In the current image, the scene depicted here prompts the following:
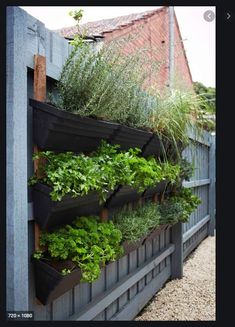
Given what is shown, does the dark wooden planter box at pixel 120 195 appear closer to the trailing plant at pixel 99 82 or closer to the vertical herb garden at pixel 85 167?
the vertical herb garden at pixel 85 167

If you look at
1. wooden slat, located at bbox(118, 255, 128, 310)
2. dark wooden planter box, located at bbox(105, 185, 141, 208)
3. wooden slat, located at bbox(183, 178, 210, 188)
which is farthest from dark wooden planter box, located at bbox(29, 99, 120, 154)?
wooden slat, located at bbox(183, 178, 210, 188)

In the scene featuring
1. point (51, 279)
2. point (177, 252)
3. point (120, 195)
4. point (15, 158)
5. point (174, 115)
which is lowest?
point (177, 252)

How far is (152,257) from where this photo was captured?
123 inches

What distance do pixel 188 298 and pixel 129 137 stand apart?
6.80 ft

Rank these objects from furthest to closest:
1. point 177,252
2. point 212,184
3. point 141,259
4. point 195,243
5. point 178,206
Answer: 1. point 212,184
2. point 195,243
3. point 177,252
4. point 178,206
5. point 141,259

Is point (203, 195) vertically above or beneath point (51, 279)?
beneath

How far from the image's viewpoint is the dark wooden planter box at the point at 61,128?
1.43m

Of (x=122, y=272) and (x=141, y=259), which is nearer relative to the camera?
(x=122, y=272)

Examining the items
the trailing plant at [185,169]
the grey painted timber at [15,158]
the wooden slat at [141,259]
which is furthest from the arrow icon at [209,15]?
the wooden slat at [141,259]

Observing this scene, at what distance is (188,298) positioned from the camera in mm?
3311

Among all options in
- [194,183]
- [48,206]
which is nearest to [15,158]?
[48,206]

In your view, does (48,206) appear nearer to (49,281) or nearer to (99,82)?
(49,281)
